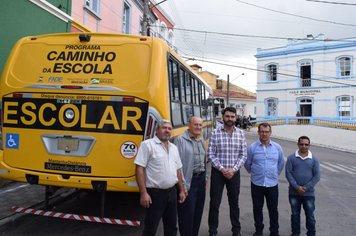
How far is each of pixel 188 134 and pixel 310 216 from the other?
221 centimetres

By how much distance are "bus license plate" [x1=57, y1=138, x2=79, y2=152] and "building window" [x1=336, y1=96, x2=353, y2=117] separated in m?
31.0

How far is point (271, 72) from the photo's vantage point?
3647 cm

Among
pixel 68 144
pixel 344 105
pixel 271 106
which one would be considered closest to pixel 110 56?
pixel 68 144

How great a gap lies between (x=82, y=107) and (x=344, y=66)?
1257 inches

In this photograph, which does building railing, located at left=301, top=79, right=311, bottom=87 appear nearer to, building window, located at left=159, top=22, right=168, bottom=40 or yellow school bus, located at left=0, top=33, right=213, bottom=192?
building window, located at left=159, top=22, right=168, bottom=40

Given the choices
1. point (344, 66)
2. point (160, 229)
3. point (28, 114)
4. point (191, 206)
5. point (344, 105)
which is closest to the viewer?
point (191, 206)

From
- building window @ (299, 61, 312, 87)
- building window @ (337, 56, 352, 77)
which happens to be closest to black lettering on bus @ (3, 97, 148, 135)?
building window @ (337, 56, 352, 77)

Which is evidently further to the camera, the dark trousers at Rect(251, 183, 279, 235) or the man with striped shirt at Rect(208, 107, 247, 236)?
the dark trousers at Rect(251, 183, 279, 235)

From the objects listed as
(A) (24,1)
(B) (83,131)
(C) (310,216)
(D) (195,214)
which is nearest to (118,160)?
(B) (83,131)

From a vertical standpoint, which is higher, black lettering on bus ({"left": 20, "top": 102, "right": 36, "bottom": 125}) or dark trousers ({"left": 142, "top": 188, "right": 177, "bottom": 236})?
black lettering on bus ({"left": 20, "top": 102, "right": 36, "bottom": 125})

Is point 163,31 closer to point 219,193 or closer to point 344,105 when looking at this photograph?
point 344,105

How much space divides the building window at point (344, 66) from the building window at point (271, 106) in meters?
6.63

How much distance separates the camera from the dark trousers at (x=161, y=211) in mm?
3988

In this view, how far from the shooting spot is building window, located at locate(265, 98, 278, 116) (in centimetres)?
3662
